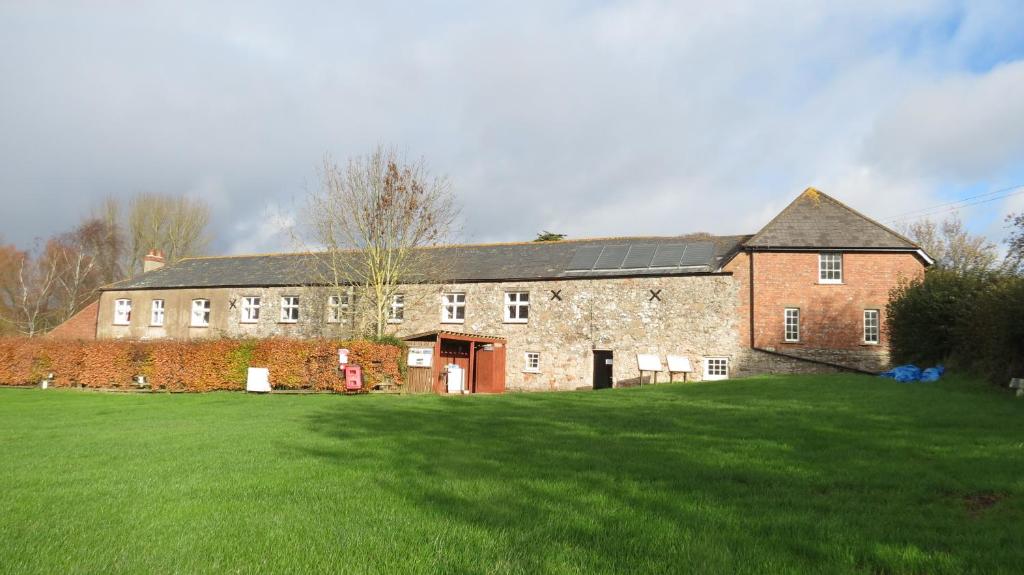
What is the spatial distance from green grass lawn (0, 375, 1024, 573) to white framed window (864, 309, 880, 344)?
14.2 m

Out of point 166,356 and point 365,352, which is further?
point 166,356

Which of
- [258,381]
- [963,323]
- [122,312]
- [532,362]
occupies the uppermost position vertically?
[122,312]

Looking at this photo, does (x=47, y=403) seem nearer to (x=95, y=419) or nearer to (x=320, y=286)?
(x=95, y=419)

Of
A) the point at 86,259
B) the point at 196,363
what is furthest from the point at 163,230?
the point at 196,363

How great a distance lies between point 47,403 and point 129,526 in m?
19.7

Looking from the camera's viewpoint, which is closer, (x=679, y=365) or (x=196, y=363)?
(x=196, y=363)

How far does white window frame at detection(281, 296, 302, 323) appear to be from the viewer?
1410 inches

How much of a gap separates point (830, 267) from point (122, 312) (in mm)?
39221

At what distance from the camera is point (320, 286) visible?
3491 cm

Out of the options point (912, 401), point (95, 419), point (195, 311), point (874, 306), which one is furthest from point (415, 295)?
point (912, 401)

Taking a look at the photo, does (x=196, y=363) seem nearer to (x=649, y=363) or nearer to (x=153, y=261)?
(x=649, y=363)

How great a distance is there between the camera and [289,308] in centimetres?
3603

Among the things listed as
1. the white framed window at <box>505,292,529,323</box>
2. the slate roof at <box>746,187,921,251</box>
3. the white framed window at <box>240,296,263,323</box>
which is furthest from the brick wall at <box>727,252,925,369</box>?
the white framed window at <box>240,296,263,323</box>

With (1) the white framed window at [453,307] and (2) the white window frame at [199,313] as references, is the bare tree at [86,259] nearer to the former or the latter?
(2) the white window frame at [199,313]
